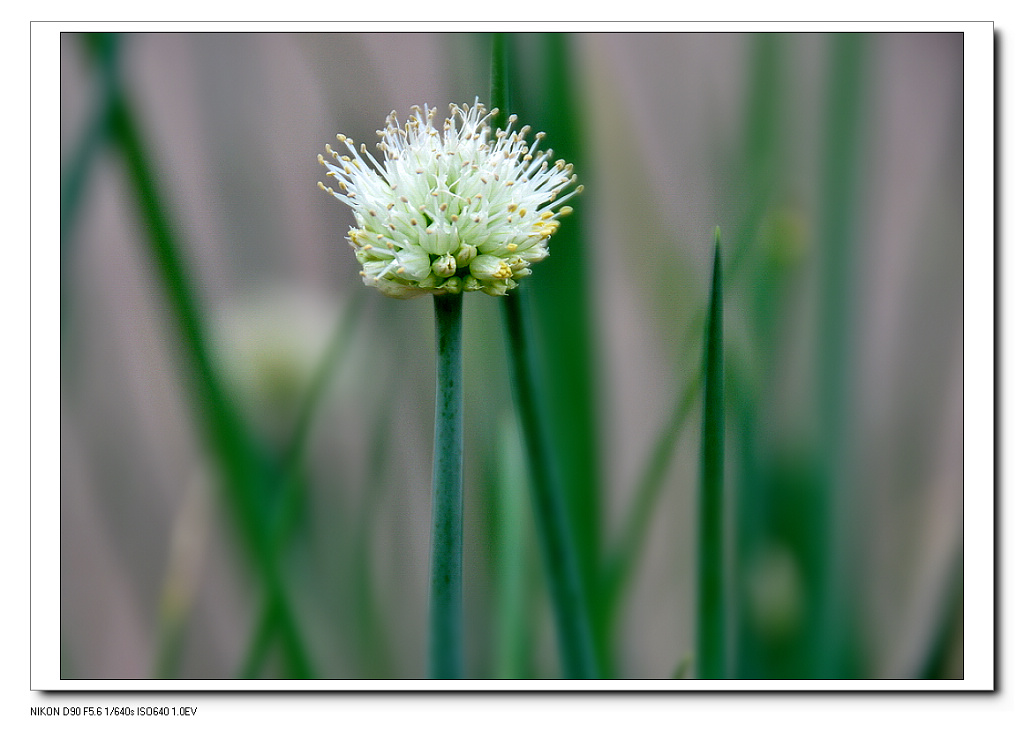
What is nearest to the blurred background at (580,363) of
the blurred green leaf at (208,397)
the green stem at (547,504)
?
the blurred green leaf at (208,397)

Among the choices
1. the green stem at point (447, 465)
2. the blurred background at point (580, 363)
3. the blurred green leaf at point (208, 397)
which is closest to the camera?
the green stem at point (447, 465)

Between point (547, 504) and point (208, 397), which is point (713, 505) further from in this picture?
point (208, 397)

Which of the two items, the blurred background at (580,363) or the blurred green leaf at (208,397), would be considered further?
the blurred background at (580,363)

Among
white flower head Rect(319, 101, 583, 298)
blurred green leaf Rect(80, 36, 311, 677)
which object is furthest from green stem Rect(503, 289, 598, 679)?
blurred green leaf Rect(80, 36, 311, 677)

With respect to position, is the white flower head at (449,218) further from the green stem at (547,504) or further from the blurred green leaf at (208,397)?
the blurred green leaf at (208,397)

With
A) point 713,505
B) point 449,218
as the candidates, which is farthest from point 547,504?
point 449,218
